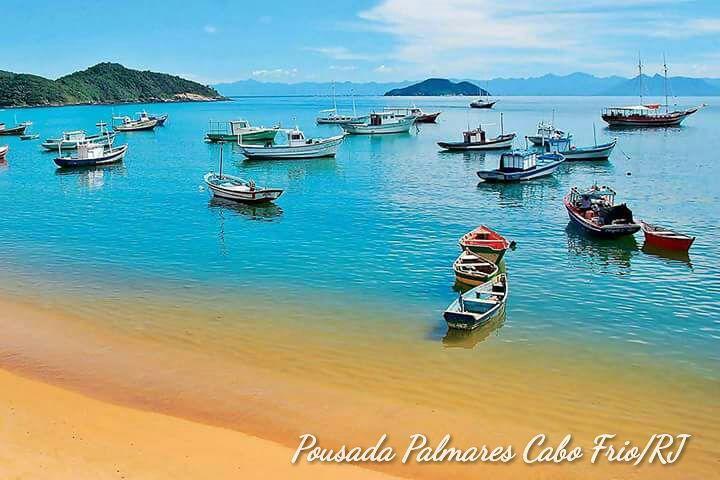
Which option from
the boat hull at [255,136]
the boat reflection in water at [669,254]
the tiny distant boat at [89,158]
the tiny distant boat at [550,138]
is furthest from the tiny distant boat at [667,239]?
the boat hull at [255,136]

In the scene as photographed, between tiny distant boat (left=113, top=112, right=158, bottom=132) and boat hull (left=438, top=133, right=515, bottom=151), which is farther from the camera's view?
tiny distant boat (left=113, top=112, right=158, bottom=132)

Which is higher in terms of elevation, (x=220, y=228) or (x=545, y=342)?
(x=220, y=228)

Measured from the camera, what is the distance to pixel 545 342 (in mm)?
19625

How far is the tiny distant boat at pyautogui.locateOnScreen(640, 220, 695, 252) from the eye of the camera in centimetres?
2967

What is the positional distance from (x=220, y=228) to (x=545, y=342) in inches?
874

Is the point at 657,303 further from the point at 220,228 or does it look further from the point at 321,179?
the point at 321,179

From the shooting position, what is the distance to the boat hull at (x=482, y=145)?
7812 centimetres

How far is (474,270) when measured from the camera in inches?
976

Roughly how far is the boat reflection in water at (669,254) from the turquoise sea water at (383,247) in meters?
0.14

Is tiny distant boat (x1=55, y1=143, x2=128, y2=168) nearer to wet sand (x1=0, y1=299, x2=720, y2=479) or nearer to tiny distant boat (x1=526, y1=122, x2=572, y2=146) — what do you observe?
tiny distant boat (x1=526, y1=122, x2=572, y2=146)

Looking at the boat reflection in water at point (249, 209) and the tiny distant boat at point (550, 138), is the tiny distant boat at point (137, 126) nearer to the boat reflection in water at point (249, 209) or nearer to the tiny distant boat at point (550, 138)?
the tiny distant boat at point (550, 138)

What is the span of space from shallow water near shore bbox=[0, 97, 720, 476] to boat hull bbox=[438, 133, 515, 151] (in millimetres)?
25015

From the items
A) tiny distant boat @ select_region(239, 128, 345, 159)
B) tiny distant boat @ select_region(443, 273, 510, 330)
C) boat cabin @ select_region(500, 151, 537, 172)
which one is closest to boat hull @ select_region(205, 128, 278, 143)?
tiny distant boat @ select_region(239, 128, 345, 159)

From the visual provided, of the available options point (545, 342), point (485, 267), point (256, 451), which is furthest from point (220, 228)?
point (256, 451)
